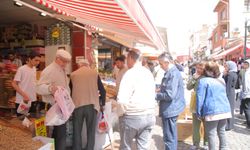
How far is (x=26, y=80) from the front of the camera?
517 cm

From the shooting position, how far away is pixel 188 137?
20.9 feet

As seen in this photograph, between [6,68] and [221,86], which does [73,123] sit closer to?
[221,86]

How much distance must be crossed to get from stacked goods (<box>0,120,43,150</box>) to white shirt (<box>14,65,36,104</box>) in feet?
5.38

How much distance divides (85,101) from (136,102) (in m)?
1.22

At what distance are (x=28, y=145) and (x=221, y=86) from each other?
10.1ft

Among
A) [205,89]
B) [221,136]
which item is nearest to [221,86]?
[205,89]

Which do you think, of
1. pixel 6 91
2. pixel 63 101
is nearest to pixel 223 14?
pixel 6 91

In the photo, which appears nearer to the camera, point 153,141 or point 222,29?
point 153,141

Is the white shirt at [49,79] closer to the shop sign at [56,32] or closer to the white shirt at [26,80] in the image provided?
the white shirt at [26,80]

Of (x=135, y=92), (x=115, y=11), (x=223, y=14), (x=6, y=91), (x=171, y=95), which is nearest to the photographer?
(x=115, y=11)

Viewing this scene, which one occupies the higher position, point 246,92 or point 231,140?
point 246,92

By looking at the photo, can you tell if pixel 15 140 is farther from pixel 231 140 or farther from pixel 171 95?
pixel 231 140

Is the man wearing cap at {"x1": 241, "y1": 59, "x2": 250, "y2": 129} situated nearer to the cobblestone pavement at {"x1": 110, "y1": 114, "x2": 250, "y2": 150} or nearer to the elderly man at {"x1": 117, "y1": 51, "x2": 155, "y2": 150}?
the cobblestone pavement at {"x1": 110, "y1": 114, "x2": 250, "y2": 150}

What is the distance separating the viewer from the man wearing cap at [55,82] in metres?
3.88
